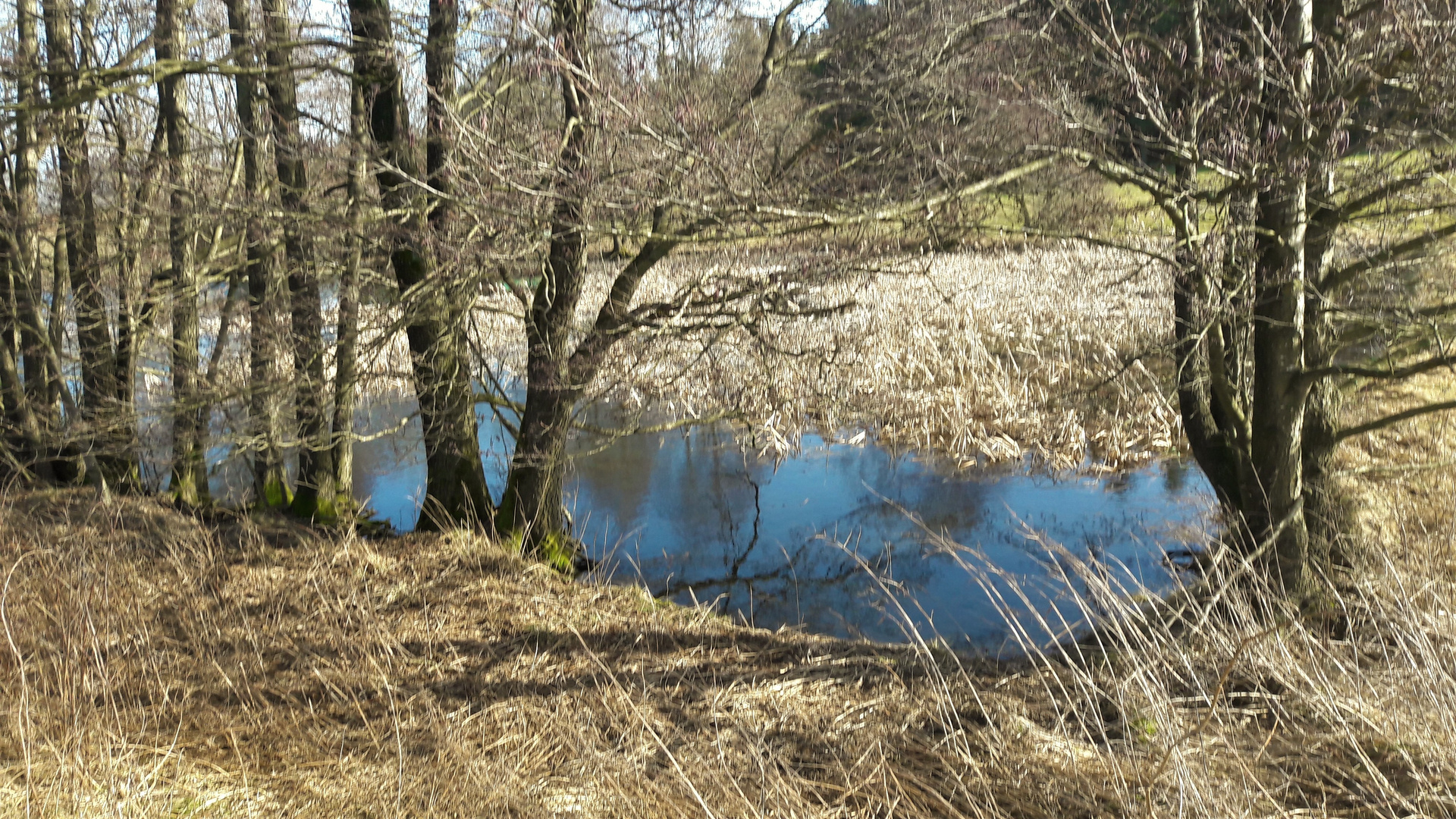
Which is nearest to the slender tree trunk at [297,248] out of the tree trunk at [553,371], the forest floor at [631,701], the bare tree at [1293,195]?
the forest floor at [631,701]

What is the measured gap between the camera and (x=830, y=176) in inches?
243

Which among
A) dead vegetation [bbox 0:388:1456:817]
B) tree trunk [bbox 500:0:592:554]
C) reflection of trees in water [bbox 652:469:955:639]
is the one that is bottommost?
reflection of trees in water [bbox 652:469:955:639]

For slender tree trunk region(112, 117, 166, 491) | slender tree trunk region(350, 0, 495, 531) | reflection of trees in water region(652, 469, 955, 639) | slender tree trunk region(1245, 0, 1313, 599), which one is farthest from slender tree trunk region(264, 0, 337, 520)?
slender tree trunk region(1245, 0, 1313, 599)

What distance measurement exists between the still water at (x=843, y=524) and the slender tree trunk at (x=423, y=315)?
1.30ft

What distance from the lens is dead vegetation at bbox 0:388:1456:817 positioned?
11.0 ft

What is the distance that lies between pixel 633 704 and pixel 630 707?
1.08m

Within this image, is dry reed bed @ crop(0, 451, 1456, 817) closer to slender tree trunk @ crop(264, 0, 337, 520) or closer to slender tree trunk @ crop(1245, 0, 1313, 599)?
slender tree trunk @ crop(1245, 0, 1313, 599)

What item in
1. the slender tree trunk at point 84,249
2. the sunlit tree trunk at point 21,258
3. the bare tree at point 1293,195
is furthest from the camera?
the sunlit tree trunk at point 21,258

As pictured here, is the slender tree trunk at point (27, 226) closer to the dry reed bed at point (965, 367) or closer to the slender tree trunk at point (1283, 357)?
the dry reed bed at point (965, 367)

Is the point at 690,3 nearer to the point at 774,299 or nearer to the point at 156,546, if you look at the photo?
the point at 774,299

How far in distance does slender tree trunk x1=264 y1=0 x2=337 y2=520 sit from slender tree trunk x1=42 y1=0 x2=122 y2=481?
1122 millimetres

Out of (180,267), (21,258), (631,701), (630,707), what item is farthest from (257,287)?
(631,701)

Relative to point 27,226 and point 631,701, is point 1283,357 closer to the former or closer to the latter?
point 631,701

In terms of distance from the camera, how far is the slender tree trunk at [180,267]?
6816 millimetres
